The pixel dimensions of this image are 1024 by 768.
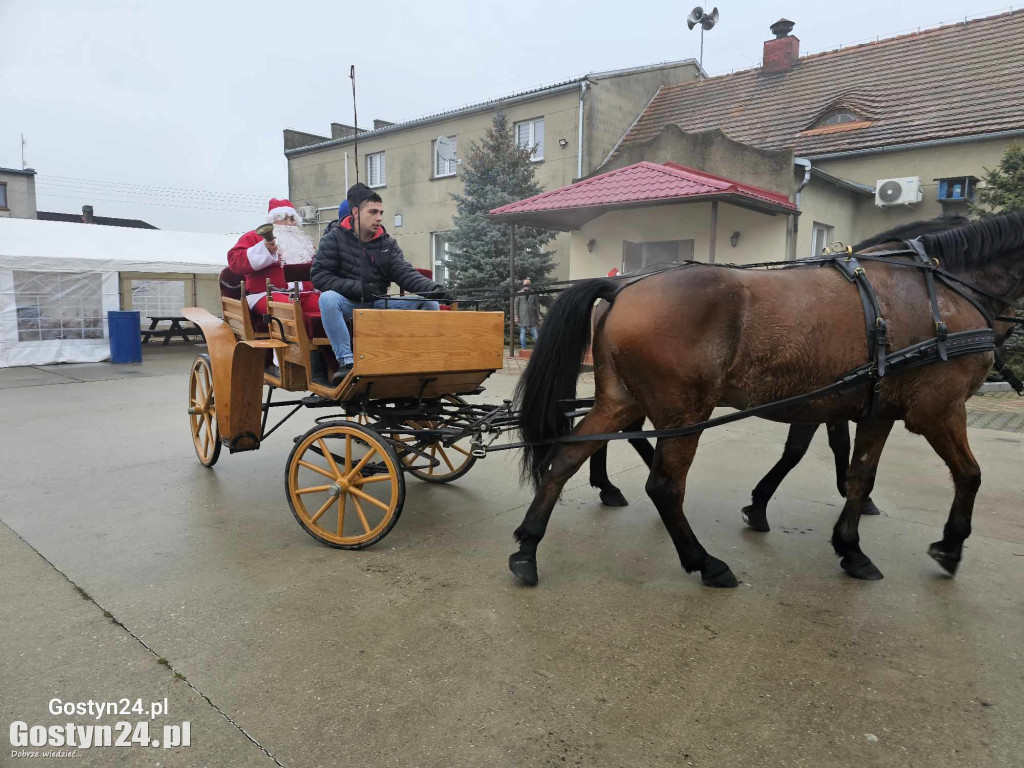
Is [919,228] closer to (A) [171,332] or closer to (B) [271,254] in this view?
(B) [271,254]

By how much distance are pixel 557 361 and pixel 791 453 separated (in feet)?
5.68

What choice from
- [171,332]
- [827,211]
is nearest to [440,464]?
[827,211]

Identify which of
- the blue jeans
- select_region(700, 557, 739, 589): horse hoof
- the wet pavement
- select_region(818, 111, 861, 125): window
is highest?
A: select_region(818, 111, 861, 125): window

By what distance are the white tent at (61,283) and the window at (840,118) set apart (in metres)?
14.6

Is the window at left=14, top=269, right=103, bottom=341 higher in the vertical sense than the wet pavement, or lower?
higher

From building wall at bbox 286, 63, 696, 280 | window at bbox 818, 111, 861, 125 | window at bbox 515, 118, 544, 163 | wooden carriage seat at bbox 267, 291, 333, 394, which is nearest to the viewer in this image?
wooden carriage seat at bbox 267, 291, 333, 394

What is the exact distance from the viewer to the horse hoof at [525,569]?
3205 millimetres

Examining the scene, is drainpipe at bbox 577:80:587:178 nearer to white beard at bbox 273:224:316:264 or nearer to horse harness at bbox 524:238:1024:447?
white beard at bbox 273:224:316:264

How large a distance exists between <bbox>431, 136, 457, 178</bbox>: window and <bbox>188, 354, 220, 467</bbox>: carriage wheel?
1539 cm

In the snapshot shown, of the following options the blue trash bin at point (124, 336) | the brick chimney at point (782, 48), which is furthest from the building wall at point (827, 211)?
the blue trash bin at point (124, 336)

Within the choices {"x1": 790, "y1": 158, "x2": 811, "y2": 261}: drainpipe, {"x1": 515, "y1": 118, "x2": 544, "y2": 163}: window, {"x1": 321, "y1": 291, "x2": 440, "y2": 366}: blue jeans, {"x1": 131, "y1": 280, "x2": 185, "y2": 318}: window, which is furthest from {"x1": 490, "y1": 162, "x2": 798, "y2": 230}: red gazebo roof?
{"x1": 131, "y1": 280, "x2": 185, "y2": 318}: window

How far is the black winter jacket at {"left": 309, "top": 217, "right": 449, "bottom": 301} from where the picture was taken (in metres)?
4.07

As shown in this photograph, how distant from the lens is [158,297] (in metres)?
20.9

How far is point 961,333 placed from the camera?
10.1ft
